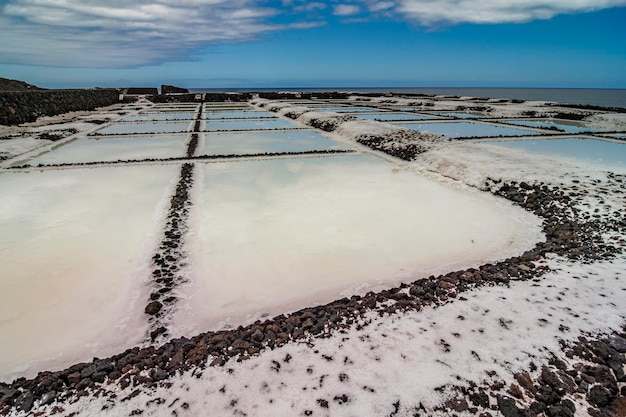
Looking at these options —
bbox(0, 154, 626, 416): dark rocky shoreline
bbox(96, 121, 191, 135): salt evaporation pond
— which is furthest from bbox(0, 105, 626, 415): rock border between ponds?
bbox(96, 121, 191, 135): salt evaporation pond

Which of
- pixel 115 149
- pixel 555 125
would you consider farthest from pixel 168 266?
pixel 555 125

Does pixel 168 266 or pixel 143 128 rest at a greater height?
pixel 143 128

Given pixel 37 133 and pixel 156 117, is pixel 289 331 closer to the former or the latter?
pixel 37 133

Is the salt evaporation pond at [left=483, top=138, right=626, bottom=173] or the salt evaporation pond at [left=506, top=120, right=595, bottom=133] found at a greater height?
the salt evaporation pond at [left=506, top=120, right=595, bottom=133]

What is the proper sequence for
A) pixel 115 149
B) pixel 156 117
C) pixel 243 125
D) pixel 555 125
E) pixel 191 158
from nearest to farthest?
pixel 191 158
pixel 115 149
pixel 555 125
pixel 243 125
pixel 156 117

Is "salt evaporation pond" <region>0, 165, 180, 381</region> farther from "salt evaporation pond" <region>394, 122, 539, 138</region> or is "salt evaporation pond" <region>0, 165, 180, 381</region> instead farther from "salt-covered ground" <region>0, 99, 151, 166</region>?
"salt evaporation pond" <region>394, 122, 539, 138</region>
